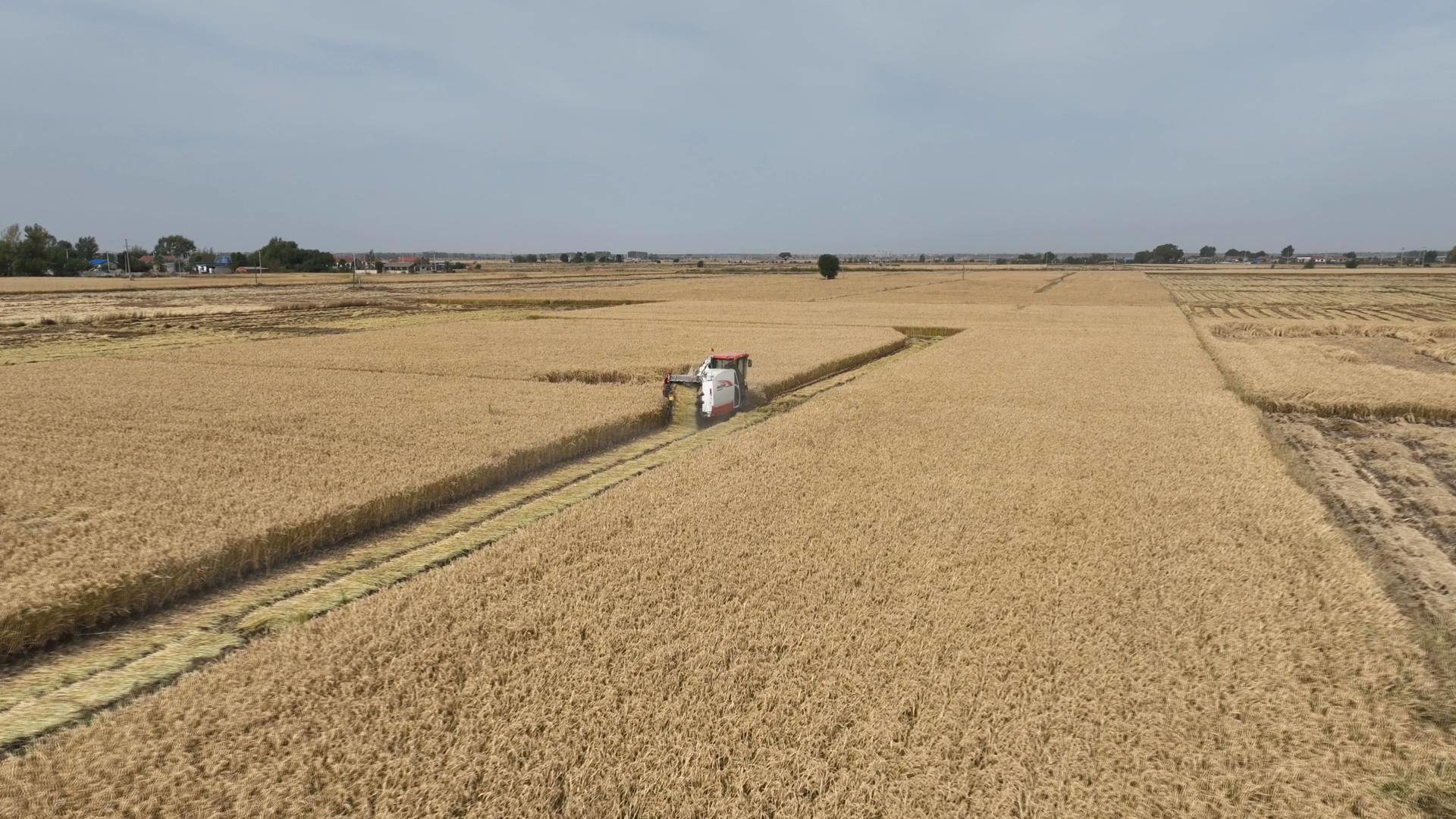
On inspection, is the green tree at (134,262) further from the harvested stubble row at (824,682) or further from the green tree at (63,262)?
the harvested stubble row at (824,682)

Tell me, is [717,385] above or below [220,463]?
above

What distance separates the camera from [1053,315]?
4097 cm

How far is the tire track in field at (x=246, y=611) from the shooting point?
4984 millimetres

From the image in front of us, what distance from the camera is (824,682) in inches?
188

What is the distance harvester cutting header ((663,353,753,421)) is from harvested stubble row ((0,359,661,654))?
32.2 inches

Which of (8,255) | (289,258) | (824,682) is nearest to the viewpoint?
(824,682)

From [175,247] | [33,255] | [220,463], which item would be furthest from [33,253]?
[220,463]

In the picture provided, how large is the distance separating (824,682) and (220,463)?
878cm

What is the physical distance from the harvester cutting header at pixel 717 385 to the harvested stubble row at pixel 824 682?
5.69 meters

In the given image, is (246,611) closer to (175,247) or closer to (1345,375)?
(1345,375)

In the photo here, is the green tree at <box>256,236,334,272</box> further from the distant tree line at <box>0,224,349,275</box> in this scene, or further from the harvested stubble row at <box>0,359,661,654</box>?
the harvested stubble row at <box>0,359,661,654</box>

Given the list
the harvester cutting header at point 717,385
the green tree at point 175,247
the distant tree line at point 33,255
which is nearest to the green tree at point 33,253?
the distant tree line at point 33,255

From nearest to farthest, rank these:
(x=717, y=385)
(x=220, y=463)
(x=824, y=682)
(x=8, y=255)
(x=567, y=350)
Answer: (x=824, y=682)
(x=220, y=463)
(x=717, y=385)
(x=567, y=350)
(x=8, y=255)

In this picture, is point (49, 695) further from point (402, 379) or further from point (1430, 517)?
point (1430, 517)
